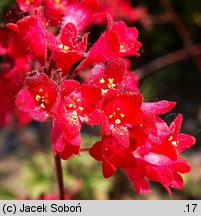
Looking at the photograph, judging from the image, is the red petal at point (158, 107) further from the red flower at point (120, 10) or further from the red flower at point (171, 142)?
the red flower at point (120, 10)

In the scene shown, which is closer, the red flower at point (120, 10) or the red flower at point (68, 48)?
the red flower at point (68, 48)

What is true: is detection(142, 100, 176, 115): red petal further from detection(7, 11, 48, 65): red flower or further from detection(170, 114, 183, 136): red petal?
detection(7, 11, 48, 65): red flower

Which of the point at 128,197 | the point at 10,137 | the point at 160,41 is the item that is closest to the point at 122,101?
the point at 128,197

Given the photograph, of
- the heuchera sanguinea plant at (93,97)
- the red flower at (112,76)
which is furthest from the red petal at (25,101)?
the red flower at (112,76)

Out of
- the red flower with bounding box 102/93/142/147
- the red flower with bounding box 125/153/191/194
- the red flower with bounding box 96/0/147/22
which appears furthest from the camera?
the red flower with bounding box 96/0/147/22

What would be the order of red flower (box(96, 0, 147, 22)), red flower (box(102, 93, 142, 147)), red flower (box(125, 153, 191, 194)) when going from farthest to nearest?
red flower (box(96, 0, 147, 22))
red flower (box(125, 153, 191, 194))
red flower (box(102, 93, 142, 147))

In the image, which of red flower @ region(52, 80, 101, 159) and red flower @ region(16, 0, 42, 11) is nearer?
red flower @ region(52, 80, 101, 159)

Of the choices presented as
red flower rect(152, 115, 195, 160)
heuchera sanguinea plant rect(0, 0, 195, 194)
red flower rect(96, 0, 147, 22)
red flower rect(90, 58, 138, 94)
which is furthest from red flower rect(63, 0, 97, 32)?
red flower rect(96, 0, 147, 22)

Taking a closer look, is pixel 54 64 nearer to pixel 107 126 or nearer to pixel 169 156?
pixel 107 126
